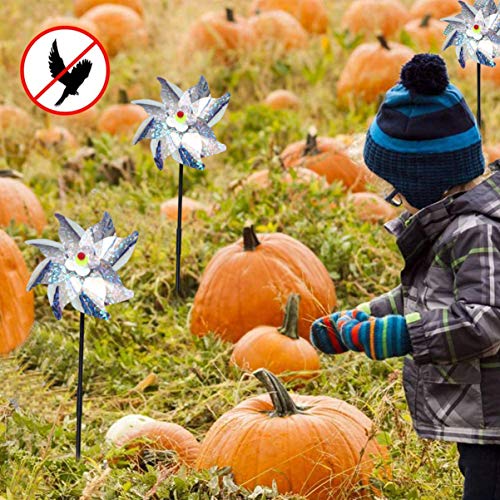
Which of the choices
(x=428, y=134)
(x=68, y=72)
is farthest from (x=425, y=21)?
(x=428, y=134)

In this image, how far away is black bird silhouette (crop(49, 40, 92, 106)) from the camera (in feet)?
13.5

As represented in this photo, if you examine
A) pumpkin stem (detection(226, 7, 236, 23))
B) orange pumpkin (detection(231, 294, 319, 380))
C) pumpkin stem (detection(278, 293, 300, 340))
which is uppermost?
pumpkin stem (detection(226, 7, 236, 23))

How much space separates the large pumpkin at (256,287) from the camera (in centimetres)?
524

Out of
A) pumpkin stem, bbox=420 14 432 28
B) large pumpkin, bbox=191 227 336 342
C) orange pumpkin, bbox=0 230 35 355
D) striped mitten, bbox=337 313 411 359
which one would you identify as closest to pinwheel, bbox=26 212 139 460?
striped mitten, bbox=337 313 411 359

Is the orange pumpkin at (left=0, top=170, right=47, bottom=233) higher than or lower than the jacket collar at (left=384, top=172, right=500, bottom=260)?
lower

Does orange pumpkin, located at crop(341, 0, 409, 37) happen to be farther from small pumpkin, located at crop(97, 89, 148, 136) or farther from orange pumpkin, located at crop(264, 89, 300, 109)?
small pumpkin, located at crop(97, 89, 148, 136)

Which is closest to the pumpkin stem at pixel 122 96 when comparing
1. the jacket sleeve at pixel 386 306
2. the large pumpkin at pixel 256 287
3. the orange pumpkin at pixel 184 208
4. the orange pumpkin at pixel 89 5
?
the orange pumpkin at pixel 184 208

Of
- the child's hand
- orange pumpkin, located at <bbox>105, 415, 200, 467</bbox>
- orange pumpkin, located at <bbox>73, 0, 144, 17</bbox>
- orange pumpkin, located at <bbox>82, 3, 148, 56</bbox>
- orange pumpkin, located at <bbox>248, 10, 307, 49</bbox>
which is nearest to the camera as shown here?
the child's hand

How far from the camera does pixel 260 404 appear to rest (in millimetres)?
3826

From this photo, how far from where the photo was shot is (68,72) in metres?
4.15

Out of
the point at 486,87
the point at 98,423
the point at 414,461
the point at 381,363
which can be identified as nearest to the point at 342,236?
the point at 381,363

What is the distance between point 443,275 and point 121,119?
573 centimetres

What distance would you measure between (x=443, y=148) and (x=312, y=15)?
789cm

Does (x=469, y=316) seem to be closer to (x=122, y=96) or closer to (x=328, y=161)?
(x=328, y=161)
